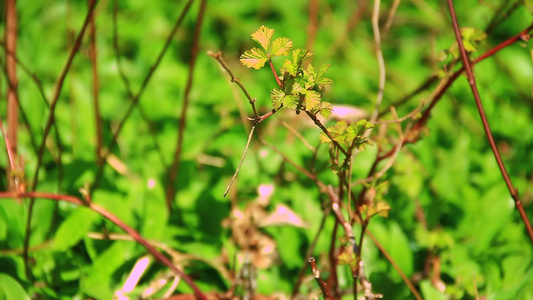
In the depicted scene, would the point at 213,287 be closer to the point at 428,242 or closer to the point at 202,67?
the point at 428,242

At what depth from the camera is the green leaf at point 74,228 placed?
1147 mm

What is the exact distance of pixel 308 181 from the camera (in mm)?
1462

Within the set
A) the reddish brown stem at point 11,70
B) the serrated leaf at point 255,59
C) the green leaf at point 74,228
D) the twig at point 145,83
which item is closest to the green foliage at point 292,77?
the serrated leaf at point 255,59

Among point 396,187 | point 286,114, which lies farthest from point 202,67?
point 396,187

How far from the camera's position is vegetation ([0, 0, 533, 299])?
1036 mm

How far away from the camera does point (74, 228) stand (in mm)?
1158

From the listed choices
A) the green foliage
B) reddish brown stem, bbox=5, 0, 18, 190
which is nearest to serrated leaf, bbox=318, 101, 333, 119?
the green foliage

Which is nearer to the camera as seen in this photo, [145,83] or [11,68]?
[145,83]

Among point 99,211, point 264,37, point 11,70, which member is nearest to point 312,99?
point 264,37

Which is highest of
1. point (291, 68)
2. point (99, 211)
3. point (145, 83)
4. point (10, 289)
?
point (145, 83)

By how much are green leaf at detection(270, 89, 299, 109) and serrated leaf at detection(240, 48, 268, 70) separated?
0.14 ft

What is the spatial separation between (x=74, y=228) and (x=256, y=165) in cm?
55

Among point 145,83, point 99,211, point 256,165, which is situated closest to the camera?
point 99,211

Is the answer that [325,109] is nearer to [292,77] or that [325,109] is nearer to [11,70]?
[292,77]
